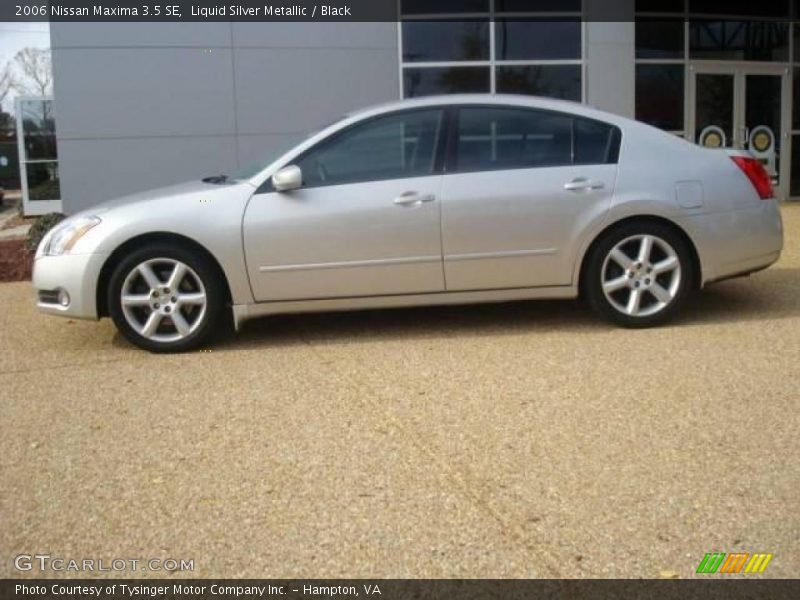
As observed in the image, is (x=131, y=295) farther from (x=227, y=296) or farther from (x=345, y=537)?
(x=345, y=537)

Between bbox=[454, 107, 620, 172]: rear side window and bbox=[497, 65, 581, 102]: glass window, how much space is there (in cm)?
741

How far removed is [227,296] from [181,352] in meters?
0.44

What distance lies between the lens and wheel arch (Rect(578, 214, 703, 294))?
221 inches

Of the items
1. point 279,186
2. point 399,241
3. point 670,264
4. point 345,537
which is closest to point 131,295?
point 279,186

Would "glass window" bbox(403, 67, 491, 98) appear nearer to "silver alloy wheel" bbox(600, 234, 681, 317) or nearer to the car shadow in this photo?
the car shadow

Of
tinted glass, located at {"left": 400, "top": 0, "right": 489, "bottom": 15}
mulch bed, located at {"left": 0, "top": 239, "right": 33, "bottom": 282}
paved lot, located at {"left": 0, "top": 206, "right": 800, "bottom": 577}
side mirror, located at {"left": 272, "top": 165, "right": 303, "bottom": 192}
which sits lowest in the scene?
paved lot, located at {"left": 0, "top": 206, "right": 800, "bottom": 577}

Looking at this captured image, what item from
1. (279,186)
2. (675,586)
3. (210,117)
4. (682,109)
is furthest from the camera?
(682,109)

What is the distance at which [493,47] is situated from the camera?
1281 cm

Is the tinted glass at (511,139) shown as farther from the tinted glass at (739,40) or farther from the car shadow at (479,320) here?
the tinted glass at (739,40)

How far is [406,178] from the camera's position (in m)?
5.50

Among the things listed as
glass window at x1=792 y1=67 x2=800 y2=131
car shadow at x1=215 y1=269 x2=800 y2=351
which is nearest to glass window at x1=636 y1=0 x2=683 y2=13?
glass window at x1=792 y1=67 x2=800 y2=131

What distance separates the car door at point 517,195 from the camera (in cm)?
549

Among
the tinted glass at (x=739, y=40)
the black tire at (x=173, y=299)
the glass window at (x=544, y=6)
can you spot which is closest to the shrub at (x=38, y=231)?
the black tire at (x=173, y=299)

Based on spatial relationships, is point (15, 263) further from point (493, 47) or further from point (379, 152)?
point (493, 47)
